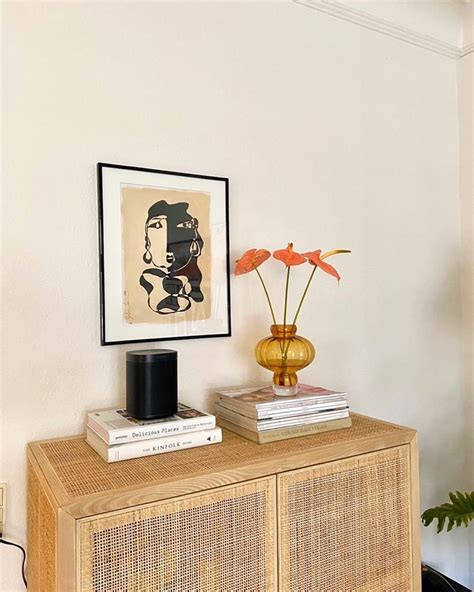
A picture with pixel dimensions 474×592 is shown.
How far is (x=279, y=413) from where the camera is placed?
121cm

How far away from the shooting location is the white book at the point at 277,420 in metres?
1.18

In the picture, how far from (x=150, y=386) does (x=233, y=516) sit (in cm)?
34

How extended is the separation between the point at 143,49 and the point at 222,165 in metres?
0.40

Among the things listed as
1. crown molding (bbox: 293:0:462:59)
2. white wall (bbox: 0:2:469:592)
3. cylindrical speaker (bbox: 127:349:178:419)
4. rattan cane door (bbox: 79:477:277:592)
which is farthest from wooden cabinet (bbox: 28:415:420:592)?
crown molding (bbox: 293:0:462:59)

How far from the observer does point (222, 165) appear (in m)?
1.51

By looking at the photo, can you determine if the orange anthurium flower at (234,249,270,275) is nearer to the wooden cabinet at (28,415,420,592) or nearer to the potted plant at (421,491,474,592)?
the wooden cabinet at (28,415,420,592)

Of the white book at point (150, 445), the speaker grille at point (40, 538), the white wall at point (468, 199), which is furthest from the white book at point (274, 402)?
the white wall at point (468, 199)

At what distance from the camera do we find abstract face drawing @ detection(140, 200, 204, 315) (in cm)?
137

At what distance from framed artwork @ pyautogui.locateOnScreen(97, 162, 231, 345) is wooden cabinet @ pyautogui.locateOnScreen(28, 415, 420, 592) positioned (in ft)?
1.17

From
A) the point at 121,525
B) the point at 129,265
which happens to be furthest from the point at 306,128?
the point at 121,525

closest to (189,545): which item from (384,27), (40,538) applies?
(40,538)

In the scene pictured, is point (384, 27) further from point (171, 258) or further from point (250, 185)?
point (171, 258)

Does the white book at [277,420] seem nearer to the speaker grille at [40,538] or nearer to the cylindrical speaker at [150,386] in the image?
the cylindrical speaker at [150,386]

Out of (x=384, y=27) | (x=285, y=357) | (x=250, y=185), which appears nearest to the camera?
(x=285, y=357)
